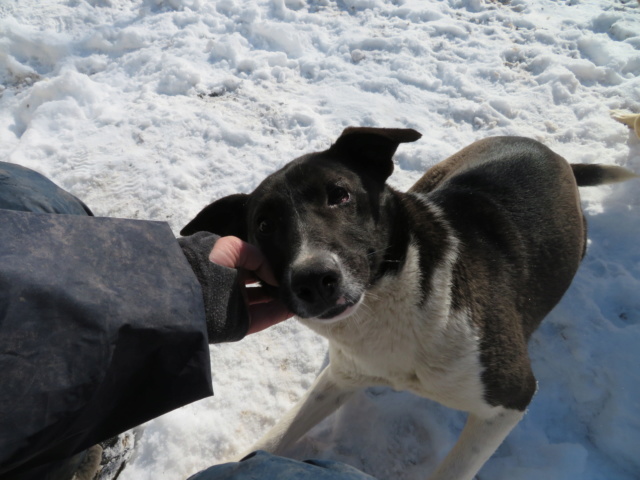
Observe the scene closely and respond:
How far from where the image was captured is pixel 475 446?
2.42m

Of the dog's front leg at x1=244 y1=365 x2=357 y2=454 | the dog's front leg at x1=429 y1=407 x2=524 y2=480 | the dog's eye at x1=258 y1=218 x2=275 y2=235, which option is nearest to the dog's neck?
the dog's eye at x1=258 y1=218 x2=275 y2=235

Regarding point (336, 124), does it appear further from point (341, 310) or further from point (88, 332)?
point (88, 332)

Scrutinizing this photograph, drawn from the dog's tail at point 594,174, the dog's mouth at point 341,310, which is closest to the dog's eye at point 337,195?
the dog's mouth at point 341,310

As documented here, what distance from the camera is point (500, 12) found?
6035 mm

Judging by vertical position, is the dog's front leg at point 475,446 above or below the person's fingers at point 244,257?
below

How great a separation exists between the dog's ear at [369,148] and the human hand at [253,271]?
0.73 meters

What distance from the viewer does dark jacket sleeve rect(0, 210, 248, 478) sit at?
145 centimetres

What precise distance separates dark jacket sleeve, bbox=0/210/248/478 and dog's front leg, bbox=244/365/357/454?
39.6 inches

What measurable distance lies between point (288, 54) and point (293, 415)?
168 inches

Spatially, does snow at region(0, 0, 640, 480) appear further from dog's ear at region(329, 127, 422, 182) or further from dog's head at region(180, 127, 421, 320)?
dog's ear at region(329, 127, 422, 182)

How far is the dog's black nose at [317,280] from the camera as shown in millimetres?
2008

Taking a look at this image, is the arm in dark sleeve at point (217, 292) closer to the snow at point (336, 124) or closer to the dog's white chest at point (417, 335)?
the dog's white chest at point (417, 335)

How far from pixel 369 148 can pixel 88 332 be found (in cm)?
170

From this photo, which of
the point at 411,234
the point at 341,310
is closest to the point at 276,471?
the point at 341,310
